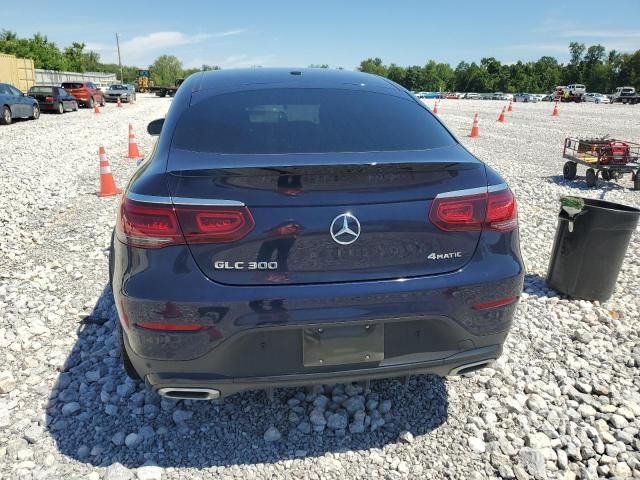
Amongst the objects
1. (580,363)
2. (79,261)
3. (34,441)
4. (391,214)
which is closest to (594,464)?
(580,363)

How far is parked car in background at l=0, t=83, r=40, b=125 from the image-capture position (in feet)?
61.4

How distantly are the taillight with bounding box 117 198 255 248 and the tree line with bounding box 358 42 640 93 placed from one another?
114532mm

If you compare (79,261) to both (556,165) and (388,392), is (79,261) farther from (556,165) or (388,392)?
(556,165)

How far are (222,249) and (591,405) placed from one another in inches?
92.2

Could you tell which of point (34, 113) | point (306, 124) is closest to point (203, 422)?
point (306, 124)

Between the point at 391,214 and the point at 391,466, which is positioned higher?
the point at 391,214

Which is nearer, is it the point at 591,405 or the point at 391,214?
the point at 391,214

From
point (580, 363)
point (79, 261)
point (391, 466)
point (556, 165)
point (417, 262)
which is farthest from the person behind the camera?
point (556, 165)

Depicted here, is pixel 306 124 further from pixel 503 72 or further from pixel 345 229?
pixel 503 72

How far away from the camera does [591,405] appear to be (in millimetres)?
2832

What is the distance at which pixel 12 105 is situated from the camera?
19.2m

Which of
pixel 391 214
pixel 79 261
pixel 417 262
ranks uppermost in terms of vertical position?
pixel 391 214

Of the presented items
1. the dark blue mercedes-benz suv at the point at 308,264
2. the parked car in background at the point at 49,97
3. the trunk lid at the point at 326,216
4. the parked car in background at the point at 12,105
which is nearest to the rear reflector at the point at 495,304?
the dark blue mercedes-benz suv at the point at 308,264

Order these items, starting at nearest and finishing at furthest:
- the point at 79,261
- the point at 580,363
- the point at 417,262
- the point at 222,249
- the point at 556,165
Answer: the point at 222,249 < the point at 417,262 < the point at 580,363 < the point at 79,261 < the point at 556,165
